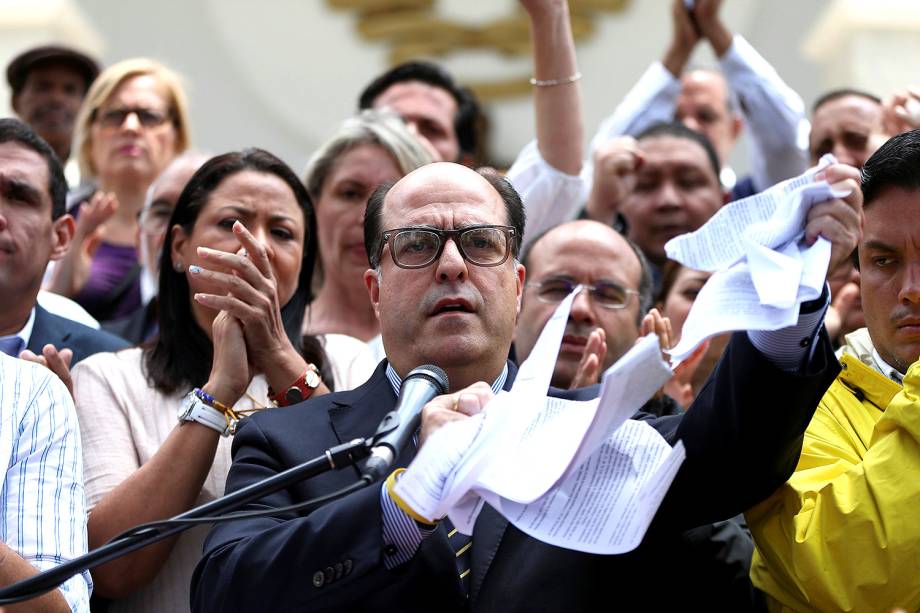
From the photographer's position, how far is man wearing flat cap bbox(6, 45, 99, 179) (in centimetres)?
618

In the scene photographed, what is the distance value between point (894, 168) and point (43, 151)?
2.22 meters

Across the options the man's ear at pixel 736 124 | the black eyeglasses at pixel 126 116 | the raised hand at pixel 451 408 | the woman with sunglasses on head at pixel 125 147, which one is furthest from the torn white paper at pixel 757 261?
the man's ear at pixel 736 124

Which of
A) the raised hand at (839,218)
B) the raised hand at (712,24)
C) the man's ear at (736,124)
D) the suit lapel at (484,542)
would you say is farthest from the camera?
the man's ear at (736,124)

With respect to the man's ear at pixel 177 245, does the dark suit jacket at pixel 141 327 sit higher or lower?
lower

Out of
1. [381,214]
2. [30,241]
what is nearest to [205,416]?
[381,214]

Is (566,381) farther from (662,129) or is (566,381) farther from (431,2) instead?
(431,2)

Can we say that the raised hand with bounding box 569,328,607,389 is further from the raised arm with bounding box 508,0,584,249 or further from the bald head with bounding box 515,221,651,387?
the raised arm with bounding box 508,0,584,249

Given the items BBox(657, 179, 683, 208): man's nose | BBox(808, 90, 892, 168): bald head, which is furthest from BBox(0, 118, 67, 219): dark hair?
BBox(808, 90, 892, 168): bald head

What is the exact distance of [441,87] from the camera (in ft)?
18.9

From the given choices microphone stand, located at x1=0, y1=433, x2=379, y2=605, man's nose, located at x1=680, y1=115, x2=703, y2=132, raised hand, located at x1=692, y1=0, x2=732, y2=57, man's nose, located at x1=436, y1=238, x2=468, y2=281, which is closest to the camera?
microphone stand, located at x1=0, y1=433, x2=379, y2=605

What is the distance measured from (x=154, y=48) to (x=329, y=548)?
7.93 metres

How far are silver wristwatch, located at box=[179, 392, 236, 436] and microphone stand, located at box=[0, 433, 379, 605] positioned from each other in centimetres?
96

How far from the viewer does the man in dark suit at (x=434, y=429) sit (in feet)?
8.91

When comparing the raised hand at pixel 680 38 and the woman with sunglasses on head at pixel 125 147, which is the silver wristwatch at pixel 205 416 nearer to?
the woman with sunglasses on head at pixel 125 147
